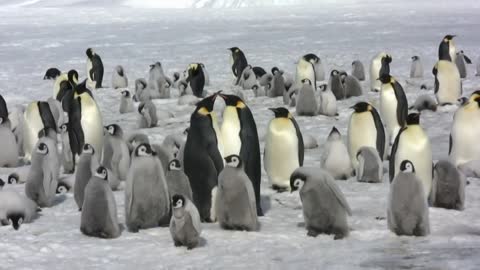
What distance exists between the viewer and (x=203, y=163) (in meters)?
5.75

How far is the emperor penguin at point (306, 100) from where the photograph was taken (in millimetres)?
10711

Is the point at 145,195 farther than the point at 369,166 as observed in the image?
No

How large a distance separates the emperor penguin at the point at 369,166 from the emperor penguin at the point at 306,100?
3.81m

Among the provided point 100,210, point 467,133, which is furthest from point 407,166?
point 467,133

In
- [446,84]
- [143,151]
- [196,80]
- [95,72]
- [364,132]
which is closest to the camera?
[143,151]

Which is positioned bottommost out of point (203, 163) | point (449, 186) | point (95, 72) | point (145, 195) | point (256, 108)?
point (256, 108)

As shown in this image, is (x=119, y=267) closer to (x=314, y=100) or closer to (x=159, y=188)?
(x=159, y=188)

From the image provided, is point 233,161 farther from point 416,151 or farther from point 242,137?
point 416,151

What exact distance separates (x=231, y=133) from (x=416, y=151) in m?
1.60

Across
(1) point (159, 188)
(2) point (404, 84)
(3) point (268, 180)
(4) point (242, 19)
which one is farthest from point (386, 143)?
(4) point (242, 19)

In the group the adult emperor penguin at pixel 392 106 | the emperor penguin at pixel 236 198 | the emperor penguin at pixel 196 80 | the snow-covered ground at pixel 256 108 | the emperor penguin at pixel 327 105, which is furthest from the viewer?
the emperor penguin at pixel 196 80

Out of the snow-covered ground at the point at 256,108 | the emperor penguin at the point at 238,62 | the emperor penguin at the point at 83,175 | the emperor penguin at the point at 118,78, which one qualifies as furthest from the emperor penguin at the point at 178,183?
the emperor penguin at the point at 238,62

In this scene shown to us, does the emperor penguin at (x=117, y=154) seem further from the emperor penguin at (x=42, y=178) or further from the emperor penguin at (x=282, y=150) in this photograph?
the emperor penguin at (x=282, y=150)

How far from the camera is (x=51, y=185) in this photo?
6270 mm
